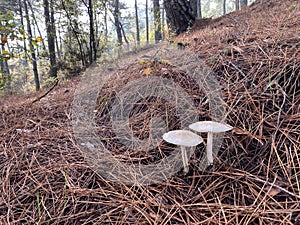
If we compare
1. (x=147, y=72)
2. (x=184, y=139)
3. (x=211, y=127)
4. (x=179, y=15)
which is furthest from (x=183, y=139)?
(x=179, y=15)

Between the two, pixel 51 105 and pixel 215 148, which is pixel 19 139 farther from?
pixel 215 148

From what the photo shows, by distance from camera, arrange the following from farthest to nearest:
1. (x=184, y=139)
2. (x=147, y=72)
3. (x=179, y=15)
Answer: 1. (x=179, y=15)
2. (x=147, y=72)
3. (x=184, y=139)

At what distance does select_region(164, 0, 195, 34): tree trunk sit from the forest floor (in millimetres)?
2821

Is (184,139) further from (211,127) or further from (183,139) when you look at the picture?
(211,127)

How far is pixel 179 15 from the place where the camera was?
428 cm

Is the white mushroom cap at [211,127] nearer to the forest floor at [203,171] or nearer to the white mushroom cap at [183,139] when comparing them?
the white mushroom cap at [183,139]

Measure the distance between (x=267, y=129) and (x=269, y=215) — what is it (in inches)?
19.7

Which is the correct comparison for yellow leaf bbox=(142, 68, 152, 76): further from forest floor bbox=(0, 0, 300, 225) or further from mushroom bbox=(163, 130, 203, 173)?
mushroom bbox=(163, 130, 203, 173)

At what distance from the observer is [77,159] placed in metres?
1.32

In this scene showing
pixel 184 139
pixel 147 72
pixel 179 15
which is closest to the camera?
pixel 184 139

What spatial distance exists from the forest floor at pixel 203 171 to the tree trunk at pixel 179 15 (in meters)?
2.82

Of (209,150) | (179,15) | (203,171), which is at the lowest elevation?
(203,171)

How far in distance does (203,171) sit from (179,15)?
12.8 ft

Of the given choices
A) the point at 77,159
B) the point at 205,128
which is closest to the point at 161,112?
the point at 205,128
